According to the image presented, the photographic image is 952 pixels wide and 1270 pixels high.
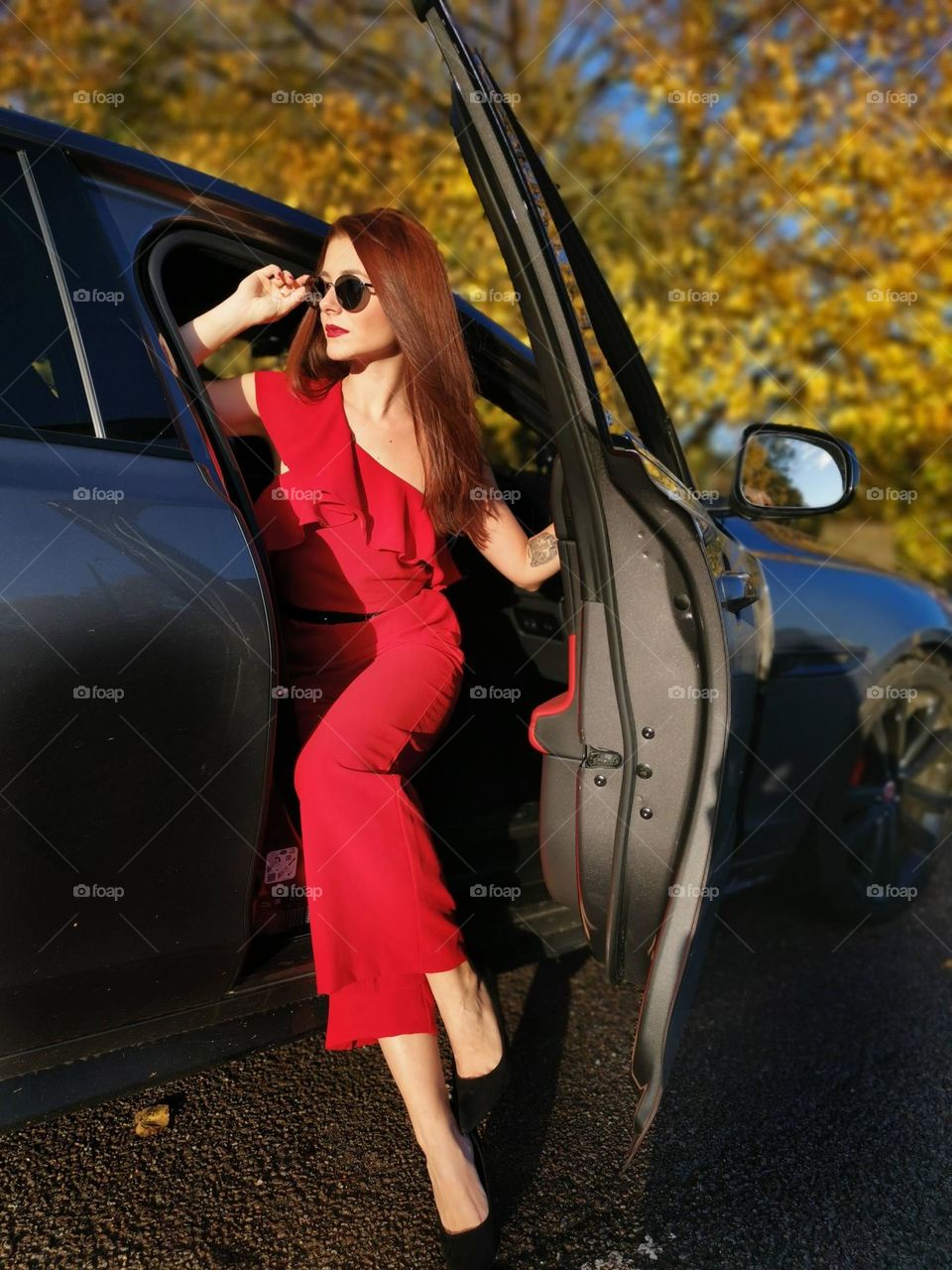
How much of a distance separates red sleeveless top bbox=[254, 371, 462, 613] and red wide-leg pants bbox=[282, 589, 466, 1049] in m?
0.18

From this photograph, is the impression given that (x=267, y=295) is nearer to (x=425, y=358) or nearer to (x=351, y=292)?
(x=351, y=292)

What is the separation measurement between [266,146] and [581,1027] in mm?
5821

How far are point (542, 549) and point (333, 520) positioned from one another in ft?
1.49

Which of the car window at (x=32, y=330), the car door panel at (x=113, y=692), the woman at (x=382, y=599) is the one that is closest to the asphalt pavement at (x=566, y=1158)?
the woman at (x=382, y=599)

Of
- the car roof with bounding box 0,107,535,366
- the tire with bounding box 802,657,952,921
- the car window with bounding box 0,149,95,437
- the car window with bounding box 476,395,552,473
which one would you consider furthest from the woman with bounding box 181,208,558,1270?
the car window with bounding box 476,395,552,473

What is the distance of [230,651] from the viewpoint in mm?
1609

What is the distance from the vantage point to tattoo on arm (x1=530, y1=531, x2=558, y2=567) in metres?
2.15

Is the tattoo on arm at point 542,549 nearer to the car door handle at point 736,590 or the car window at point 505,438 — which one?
the car door handle at point 736,590

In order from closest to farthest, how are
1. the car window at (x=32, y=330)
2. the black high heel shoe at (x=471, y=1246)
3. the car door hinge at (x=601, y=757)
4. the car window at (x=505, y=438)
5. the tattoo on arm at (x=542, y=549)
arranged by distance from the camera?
1. the car window at (x=32, y=330)
2. the black high heel shoe at (x=471, y=1246)
3. the car door hinge at (x=601, y=757)
4. the tattoo on arm at (x=542, y=549)
5. the car window at (x=505, y=438)

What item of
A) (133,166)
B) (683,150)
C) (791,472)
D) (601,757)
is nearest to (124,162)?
(133,166)

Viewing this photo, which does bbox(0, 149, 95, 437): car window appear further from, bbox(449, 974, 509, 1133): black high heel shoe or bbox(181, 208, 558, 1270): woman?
bbox(449, 974, 509, 1133): black high heel shoe

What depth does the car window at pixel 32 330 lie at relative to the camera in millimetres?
1553

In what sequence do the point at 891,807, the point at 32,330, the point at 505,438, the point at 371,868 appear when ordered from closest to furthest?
the point at 32,330 < the point at 371,868 < the point at 891,807 < the point at 505,438

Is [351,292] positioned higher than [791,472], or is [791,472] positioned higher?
[351,292]
